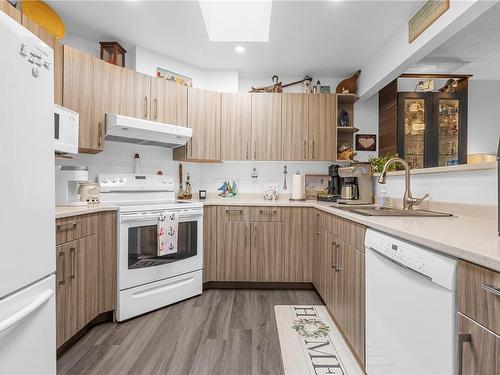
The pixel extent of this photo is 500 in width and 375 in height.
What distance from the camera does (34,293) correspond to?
99cm

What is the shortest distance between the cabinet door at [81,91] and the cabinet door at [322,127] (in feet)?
7.28

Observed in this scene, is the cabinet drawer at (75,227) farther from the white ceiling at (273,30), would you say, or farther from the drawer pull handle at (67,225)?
the white ceiling at (273,30)

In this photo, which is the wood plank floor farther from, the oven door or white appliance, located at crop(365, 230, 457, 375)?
white appliance, located at crop(365, 230, 457, 375)

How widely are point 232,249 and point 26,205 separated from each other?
209 cm

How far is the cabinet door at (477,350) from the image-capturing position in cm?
64

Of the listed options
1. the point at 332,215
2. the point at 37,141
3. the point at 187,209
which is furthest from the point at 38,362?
the point at 332,215

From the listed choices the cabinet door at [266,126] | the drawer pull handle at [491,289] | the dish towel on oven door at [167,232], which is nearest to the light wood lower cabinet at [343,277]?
the drawer pull handle at [491,289]

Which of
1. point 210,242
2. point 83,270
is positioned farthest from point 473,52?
point 83,270

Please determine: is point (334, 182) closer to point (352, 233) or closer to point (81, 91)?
point (352, 233)

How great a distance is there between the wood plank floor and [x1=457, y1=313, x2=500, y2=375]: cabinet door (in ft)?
3.61

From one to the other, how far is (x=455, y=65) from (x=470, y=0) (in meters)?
1.96

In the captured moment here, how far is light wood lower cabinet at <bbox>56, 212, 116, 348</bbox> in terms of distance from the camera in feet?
5.44

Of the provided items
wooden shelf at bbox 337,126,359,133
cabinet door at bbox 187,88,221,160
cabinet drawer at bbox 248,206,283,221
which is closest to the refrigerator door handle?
cabinet drawer at bbox 248,206,283,221

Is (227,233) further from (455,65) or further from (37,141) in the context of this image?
(455,65)
